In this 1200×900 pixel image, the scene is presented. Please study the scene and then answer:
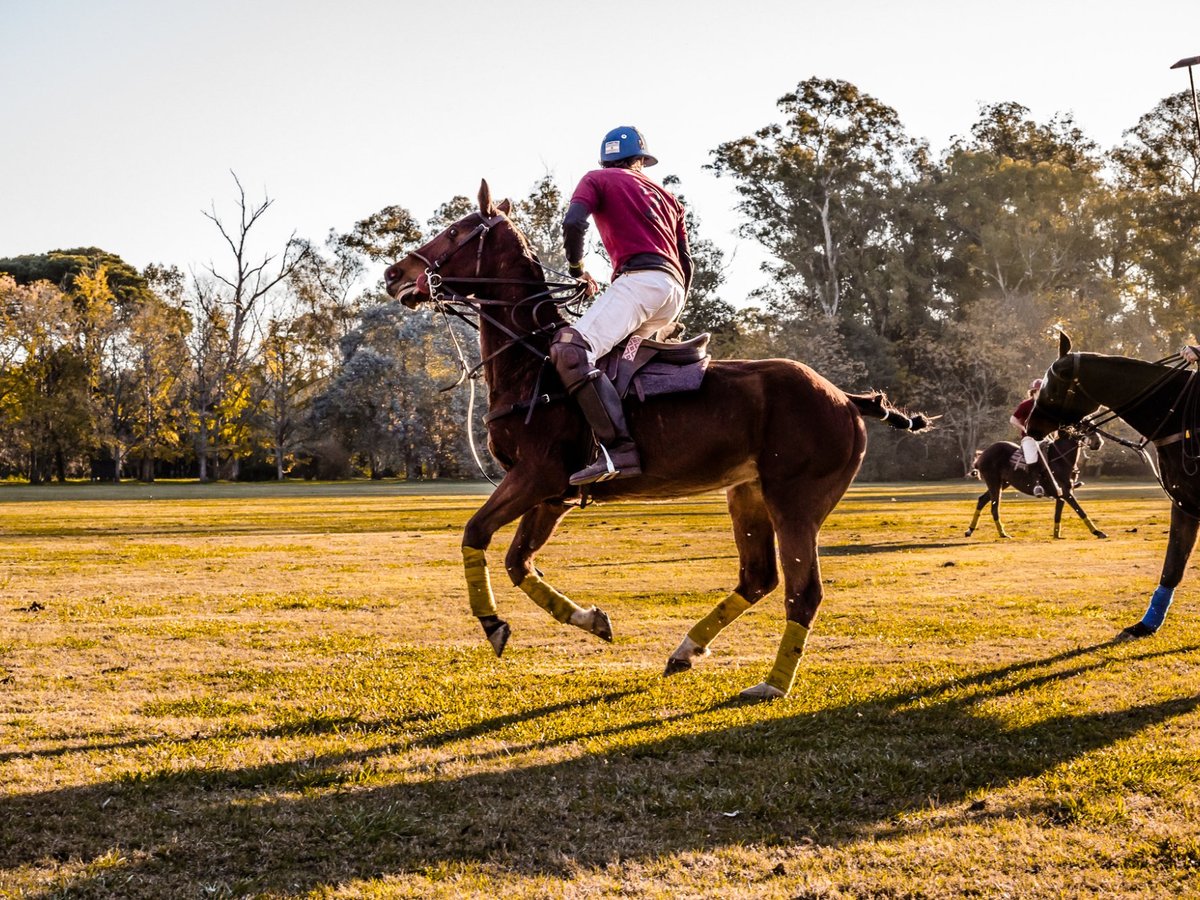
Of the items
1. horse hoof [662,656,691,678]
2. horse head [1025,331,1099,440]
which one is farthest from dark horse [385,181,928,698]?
horse head [1025,331,1099,440]

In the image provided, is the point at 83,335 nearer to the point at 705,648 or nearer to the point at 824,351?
the point at 824,351

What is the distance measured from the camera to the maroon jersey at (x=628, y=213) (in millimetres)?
7645

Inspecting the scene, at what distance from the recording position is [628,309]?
7.64m

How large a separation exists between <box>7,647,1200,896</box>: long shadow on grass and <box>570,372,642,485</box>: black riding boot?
60.7 inches

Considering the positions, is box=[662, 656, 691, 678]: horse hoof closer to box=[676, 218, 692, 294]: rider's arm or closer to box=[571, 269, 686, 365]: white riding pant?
box=[571, 269, 686, 365]: white riding pant

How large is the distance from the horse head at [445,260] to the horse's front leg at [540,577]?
166 cm

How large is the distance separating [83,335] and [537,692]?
70.7 m

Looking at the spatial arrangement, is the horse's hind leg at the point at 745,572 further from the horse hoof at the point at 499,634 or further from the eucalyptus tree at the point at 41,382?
the eucalyptus tree at the point at 41,382

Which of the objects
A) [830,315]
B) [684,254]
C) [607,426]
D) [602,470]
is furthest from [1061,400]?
[830,315]

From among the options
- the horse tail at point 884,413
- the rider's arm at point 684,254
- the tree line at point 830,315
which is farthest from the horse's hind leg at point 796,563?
the tree line at point 830,315

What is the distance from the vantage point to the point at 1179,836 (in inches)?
179

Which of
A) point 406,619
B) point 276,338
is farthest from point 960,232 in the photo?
point 406,619

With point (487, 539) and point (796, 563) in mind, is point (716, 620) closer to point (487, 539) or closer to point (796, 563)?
point (796, 563)

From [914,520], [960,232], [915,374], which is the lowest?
[914,520]
